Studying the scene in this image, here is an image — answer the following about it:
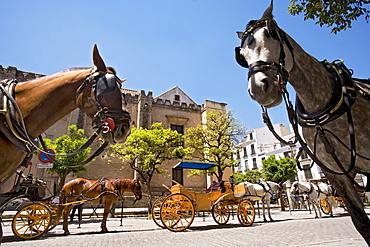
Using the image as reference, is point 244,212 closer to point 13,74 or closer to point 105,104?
point 105,104

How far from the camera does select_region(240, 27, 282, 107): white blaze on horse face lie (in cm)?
177

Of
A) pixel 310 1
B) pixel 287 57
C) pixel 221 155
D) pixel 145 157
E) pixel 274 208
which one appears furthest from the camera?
pixel 274 208

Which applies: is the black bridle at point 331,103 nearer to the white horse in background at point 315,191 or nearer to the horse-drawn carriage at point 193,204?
the horse-drawn carriage at point 193,204

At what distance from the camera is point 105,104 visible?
206 centimetres

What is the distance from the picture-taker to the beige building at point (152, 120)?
66.0ft

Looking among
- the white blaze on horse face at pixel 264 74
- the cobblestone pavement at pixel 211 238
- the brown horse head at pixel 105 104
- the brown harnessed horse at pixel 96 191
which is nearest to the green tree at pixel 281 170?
the cobblestone pavement at pixel 211 238

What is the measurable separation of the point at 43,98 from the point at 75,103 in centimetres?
27

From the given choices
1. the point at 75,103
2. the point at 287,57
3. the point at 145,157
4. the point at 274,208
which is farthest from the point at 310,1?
the point at 274,208

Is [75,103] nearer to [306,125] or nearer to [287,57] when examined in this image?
[287,57]

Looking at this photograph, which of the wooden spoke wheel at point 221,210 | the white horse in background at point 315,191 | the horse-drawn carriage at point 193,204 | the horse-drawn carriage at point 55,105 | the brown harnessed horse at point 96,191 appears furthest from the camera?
the white horse in background at point 315,191

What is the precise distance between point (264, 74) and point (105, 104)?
1.50m

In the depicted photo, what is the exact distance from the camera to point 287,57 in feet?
7.04

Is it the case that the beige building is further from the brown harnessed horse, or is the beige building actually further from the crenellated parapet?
the brown harnessed horse

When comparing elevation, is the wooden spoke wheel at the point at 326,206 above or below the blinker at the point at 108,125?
below
